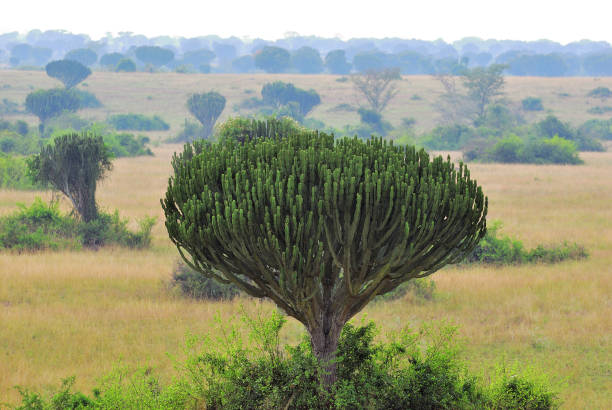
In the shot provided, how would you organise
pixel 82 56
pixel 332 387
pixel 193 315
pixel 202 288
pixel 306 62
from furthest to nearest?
pixel 306 62 → pixel 82 56 → pixel 202 288 → pixel 193 315 → pixel 332 387

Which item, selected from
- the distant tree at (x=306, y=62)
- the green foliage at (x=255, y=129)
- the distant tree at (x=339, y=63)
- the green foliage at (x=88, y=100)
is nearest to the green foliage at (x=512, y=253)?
the green foliage at (x=255, y=129)

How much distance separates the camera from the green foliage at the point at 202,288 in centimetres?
1378

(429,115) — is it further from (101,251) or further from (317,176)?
(317,176)

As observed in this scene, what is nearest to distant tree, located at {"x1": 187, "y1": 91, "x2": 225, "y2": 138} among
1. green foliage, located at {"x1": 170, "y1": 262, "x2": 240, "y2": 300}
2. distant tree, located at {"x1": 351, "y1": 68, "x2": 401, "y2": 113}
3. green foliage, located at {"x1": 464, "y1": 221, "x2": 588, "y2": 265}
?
distant tree, located at {"x1": 351, "y1": 68, "x2": 401, "y2": 113}

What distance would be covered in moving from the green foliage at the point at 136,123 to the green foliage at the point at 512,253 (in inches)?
2306

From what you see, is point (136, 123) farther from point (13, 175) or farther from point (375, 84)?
point (13, 175)

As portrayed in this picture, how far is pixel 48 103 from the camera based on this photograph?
6506 cm

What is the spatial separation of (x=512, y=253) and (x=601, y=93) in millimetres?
79873

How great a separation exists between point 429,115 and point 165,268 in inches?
2730

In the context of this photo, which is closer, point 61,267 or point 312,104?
point 61,267

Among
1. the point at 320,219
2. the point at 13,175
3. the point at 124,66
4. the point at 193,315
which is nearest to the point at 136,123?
the point at 13,175

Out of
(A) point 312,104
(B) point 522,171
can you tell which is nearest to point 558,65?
(A) point 312,104

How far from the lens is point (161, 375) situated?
948 centimetres

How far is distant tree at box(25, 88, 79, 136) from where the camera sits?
64.4 meters
